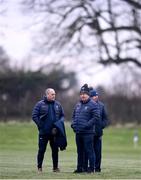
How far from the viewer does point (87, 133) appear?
17.4 m

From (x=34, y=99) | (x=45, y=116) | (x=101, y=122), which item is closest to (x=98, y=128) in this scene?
(x=101, y=122)

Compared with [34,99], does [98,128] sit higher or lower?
lower

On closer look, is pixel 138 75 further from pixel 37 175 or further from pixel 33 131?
pixel 37 175

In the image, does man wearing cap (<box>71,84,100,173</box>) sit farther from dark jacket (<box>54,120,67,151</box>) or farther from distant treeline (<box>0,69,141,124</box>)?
distant treeline (<box>0,69,141,124</box>)

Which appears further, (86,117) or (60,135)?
(60,135)

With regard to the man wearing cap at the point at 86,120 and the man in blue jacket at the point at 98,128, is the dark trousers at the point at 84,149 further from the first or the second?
the man in blue jacket at the point at 98,128

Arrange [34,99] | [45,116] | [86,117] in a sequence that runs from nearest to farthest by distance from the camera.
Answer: [86,117], [45,116], [34,99]

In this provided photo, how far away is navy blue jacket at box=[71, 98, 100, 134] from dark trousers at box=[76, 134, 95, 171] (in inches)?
6.2

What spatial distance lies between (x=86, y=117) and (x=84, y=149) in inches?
32.3

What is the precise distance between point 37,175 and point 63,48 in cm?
3244

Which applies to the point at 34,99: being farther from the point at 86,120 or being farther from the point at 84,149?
the point at 86,120

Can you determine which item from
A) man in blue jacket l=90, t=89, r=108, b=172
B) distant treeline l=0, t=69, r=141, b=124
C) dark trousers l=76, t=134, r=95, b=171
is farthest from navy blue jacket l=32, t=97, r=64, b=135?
distant treeline l=0, t=69, r=141, b=124

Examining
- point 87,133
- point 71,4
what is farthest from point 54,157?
point 71,4

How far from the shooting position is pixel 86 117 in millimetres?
17312
